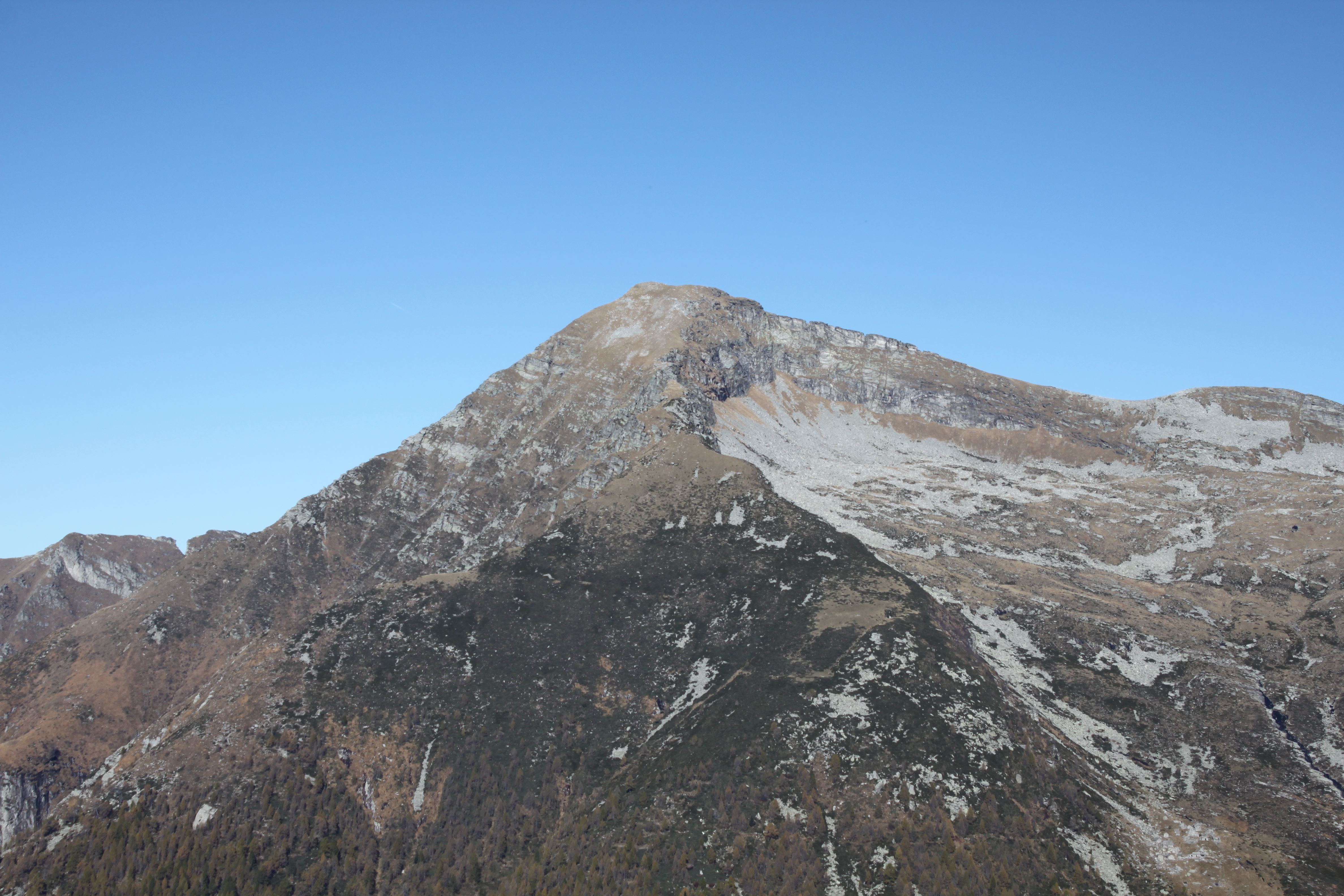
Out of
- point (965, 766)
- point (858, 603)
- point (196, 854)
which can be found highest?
point (858, 603)

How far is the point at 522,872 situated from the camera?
142 m

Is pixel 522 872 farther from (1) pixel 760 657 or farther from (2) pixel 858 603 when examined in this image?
(2) pixel 858 603

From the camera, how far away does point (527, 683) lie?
177m

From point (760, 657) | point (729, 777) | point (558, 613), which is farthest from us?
point (558, 613)

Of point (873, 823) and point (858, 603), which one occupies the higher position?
point (858, 603)

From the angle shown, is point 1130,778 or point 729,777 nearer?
point 729,777

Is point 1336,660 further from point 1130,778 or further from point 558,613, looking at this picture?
point 558,613

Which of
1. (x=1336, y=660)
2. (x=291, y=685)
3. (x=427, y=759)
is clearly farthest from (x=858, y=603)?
(x=291, y=685)

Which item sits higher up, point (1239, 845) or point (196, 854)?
point (1239, 845)

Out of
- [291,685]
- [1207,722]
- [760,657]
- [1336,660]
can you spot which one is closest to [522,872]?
[760,657]

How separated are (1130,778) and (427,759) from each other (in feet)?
363

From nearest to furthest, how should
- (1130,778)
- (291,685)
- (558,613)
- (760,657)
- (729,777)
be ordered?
(729,777)
(1130,778)
(760,657)
(291,685)
(558,613)

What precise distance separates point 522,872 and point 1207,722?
113207mm

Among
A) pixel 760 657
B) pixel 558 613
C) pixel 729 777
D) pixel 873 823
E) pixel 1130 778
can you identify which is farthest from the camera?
pixel 558 613
